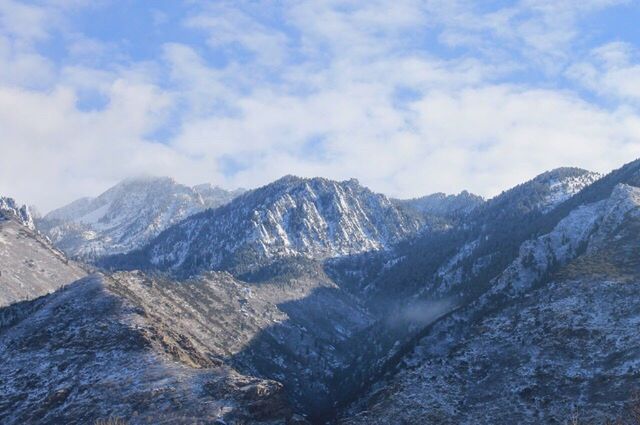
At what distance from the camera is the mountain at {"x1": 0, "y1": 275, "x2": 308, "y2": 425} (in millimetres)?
93125

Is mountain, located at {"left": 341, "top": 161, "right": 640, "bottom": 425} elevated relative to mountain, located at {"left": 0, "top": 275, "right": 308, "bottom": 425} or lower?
lower

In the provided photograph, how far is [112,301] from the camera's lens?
138 meters

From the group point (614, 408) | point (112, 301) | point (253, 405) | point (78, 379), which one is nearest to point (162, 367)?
point (78, 379)

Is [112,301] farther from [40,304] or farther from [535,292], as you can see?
[535,292]

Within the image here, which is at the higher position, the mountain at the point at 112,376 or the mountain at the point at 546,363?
the mountain at the point at 112,376

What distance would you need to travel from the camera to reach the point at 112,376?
10594 centimetres

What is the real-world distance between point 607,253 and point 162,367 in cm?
8256

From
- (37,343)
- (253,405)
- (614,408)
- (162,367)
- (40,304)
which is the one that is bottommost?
(614,408)

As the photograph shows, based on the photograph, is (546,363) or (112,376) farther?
(112,376)

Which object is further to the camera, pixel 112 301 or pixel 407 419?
pixel 112 301

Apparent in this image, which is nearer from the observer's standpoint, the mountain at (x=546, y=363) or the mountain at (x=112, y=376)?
the mountain at (x=546, y=363)

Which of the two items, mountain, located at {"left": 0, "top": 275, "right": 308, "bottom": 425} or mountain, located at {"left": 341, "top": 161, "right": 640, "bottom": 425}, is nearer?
mountain, located at {"left": 341, "top": 161, "right": 640, "bottom": 425}

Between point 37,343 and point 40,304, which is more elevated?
point 40,304

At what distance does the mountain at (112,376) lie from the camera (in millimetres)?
93125
